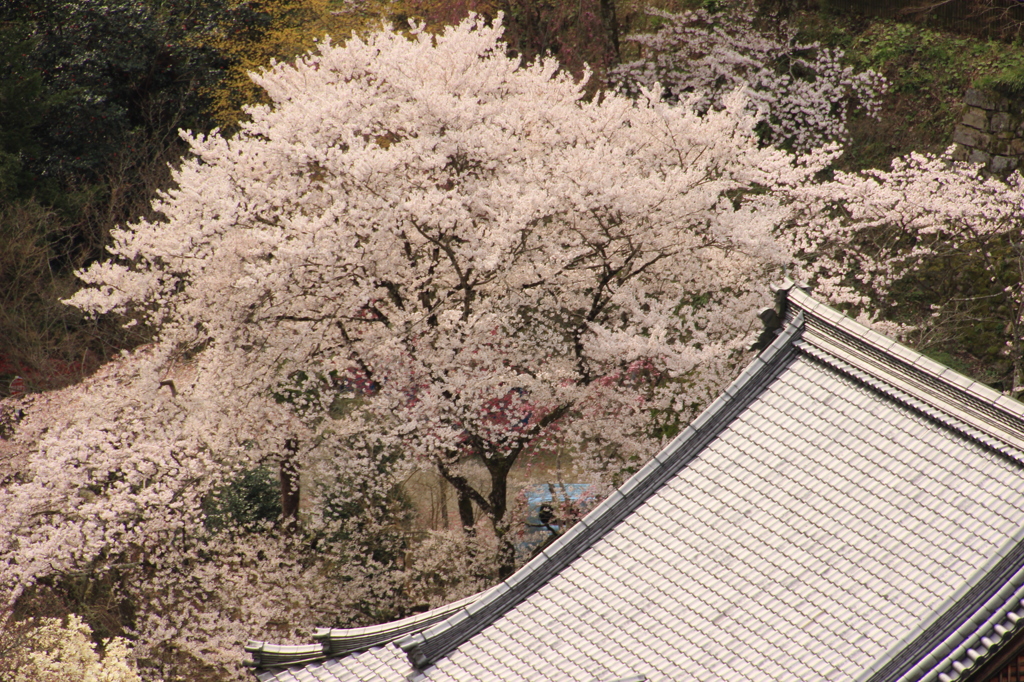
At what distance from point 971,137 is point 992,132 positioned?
1.50 feet

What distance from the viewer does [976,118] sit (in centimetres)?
2236

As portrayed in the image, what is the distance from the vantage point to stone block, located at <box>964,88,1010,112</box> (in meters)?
22.0

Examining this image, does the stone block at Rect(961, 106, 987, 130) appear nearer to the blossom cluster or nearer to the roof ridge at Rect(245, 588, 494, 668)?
the blossom cluster

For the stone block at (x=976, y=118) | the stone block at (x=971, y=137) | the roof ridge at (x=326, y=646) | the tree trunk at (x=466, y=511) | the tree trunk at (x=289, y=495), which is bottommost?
the tree trunk at (x=289, y=495)

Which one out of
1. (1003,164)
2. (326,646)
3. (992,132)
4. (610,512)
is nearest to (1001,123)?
(992,132)

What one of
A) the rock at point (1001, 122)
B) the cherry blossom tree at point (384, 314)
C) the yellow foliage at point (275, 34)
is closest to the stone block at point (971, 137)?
the rock at point (1001, 122)

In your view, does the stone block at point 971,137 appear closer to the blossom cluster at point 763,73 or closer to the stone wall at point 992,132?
the stone wall at point 992,132

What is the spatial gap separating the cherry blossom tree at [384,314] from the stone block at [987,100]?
8.97 m

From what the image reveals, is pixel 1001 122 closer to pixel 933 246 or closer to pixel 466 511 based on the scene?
pixel 933 246

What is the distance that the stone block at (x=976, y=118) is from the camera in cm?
2222

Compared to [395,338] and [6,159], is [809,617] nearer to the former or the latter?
[395,338]

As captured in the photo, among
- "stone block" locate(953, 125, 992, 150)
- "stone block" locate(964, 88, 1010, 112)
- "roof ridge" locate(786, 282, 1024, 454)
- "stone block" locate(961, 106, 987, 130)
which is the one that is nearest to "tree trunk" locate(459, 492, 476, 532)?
"roof ridge" locate(786, 282, 1024, 454)

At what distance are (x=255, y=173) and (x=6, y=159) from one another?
401 inches

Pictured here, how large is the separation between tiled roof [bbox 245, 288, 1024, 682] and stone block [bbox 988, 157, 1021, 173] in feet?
48.5
